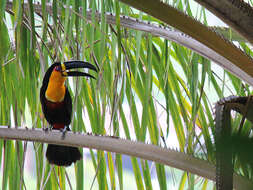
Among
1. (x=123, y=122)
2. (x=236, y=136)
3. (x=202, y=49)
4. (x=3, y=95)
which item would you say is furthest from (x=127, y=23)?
(x=236, y=136)

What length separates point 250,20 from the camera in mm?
531

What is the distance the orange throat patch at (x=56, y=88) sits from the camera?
88.5 inches

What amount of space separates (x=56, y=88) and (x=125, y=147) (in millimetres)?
1483

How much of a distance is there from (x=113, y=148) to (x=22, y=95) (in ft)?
1.88

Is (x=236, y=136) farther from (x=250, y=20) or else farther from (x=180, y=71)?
Answer: (x=180, y=71)

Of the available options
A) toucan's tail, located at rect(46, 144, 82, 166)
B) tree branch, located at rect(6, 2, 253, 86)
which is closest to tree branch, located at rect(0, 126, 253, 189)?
tree branch, located at rect(6, 2, 253, 86)

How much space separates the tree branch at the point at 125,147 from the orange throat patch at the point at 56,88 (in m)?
1.40

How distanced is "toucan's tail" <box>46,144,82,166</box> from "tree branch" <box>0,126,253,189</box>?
590 millimetres

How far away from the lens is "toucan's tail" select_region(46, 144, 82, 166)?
1465mm

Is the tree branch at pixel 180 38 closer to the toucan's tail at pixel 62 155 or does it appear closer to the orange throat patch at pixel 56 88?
the toucan's tail at pixel 62 155

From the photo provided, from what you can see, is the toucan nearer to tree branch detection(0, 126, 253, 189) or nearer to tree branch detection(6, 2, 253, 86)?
tree branch detection(6, 2, 253, 86)

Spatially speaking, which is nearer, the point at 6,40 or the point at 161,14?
the point at 161,14

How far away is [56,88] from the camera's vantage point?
7.33 feet

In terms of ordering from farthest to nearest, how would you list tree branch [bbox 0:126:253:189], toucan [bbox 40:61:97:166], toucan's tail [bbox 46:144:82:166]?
toucan [bbox 40:61:97:166]
toucan's tail [bbox 46:144:82:166]
tree branch [bbox 0:126:253:189]
